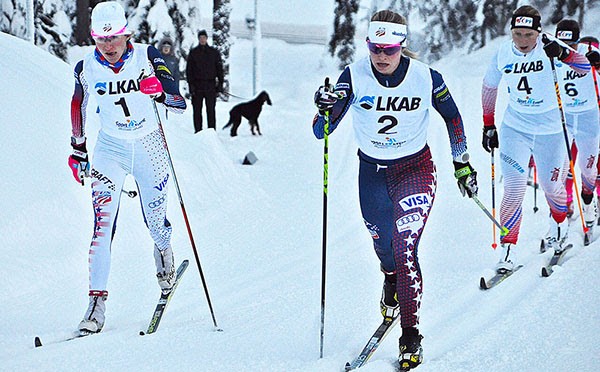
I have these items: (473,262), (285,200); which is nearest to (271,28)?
(285,200)

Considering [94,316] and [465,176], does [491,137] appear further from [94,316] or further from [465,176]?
[94,316]

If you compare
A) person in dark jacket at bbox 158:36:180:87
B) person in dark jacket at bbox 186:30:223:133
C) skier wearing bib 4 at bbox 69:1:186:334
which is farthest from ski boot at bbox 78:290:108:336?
person in dark jacket at bbox 186:30:223:133

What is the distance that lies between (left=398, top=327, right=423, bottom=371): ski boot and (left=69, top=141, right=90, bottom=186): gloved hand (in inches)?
92.9

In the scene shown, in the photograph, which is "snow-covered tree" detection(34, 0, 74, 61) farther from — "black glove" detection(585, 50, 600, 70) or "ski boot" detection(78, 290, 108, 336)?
"ski boot" detection(78, 290, 108, 336)

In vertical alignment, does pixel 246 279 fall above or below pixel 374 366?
below

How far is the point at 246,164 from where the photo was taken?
12477mm

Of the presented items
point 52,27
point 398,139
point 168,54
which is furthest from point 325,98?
point 52,27

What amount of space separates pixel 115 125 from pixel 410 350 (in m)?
2.41

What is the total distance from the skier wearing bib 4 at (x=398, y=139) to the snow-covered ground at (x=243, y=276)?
533 mm

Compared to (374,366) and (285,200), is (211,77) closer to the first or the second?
(285,200)

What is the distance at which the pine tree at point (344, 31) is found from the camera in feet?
84.1

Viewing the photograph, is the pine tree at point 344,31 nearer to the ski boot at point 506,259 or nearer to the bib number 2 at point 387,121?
the ski boot at point 506,259

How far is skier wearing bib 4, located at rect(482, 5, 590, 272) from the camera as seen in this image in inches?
250

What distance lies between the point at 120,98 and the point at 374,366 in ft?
7.74
